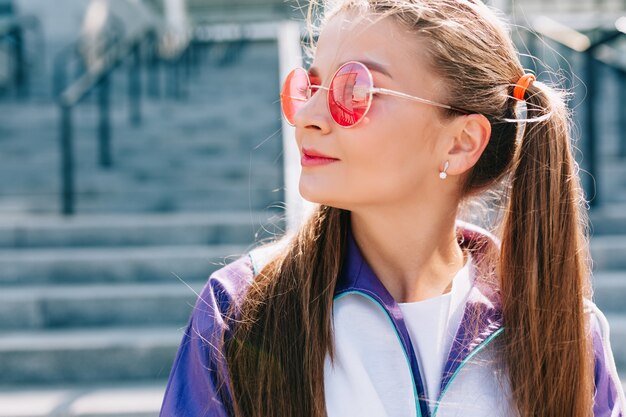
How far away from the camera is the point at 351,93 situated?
146 cm

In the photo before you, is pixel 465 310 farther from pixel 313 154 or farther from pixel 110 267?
pixel 110 267

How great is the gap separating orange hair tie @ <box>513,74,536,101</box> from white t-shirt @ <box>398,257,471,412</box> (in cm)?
41

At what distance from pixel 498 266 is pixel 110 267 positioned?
3071mm

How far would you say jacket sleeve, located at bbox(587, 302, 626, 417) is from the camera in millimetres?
1554

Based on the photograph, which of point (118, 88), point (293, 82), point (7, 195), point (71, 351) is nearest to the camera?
point (293, 82)

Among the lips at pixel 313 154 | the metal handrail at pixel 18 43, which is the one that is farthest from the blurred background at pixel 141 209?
the metal handrail at pixel 18 43

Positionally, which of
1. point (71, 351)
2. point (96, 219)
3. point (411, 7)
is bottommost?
point (71, 351)

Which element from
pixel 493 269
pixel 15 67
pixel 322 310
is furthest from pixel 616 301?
pixel 15 67

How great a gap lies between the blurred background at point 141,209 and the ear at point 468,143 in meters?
0.53

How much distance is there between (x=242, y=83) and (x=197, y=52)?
2395 millimetres

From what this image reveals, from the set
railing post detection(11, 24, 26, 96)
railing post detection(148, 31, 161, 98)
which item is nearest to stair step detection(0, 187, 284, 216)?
railing post detection(148, 31, 161, 98)

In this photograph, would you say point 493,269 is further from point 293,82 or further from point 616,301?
point 616,301

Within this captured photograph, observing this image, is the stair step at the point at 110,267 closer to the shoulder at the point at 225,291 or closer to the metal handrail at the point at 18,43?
the shoulder at the point at 225,291

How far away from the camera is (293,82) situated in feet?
5.36
